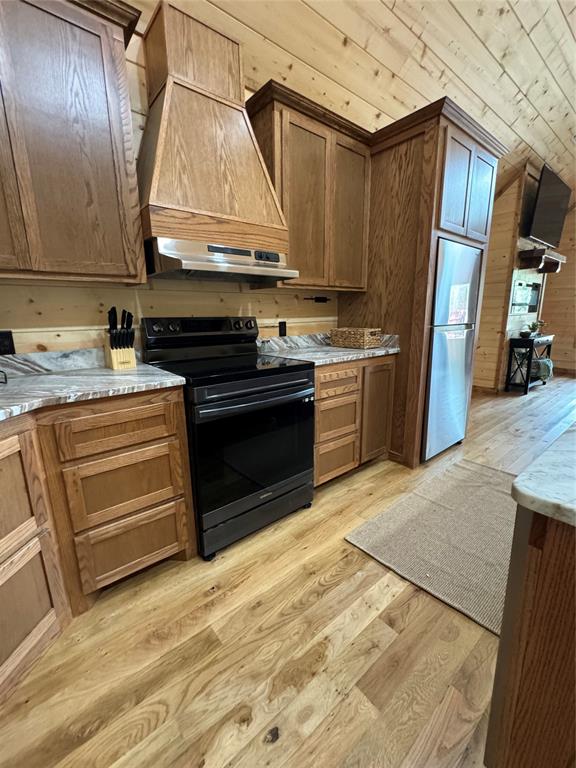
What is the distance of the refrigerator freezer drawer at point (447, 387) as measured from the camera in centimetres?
254

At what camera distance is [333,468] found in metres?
2.31

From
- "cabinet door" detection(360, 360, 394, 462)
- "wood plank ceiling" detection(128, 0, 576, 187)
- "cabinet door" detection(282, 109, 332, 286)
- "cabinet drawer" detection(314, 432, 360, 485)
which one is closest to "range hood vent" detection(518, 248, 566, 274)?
"wood plank ceiling" detection(128, 0, 576, 187)

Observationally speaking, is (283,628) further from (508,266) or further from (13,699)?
(508,266)

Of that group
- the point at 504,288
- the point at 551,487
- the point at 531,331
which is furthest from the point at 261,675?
the point at 531,331

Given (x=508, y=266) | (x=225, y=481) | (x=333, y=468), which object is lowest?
(x=333, y=468)

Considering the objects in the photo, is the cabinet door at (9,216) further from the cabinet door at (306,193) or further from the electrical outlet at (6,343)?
the cabinet door at (306,193)

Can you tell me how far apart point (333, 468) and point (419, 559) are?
777mm

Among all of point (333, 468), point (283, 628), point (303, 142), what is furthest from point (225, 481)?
point (303, 142)

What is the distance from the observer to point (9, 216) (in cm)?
129

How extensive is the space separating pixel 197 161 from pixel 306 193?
0.82 metres

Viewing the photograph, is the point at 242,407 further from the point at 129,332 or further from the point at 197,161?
the point at 197,161

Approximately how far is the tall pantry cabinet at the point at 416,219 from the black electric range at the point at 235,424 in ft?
3.20

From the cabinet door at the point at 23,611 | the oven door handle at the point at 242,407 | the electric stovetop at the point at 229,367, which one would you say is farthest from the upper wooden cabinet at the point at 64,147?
the cabinet door at the point at 23,611

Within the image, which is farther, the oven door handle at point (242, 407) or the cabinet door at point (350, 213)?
the cabinet door at point (350, 213)
